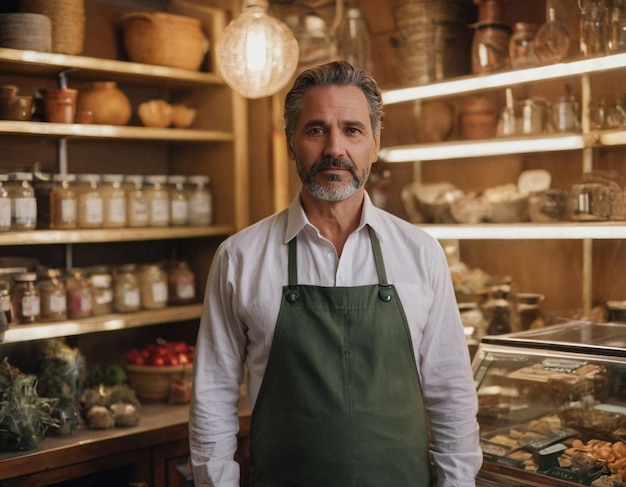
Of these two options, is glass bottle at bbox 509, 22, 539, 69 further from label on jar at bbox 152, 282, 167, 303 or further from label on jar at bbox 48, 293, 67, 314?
label on jar at bbox 48, 293, 67, 314

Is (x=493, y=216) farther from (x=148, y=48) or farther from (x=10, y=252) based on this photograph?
(x=10, y=252)

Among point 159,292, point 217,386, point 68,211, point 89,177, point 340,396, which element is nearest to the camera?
point 340,396

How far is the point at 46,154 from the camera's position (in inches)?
145

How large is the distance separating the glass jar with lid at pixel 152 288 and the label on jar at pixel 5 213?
0.73m

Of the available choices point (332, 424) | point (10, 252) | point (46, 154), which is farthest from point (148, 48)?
point (332, 424)

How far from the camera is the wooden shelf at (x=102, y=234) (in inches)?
127

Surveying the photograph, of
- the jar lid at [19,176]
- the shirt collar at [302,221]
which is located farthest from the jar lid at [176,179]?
the shirt collar at [302,221]

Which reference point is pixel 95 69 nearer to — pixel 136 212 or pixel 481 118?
pixel 136 212

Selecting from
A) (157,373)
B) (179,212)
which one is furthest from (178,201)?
(157,373)

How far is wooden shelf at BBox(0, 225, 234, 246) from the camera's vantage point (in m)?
3.22

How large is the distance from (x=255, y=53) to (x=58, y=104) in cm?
84

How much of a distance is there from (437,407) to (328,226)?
57cm

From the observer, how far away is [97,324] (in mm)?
3459

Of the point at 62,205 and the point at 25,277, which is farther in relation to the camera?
the point at 62,205
